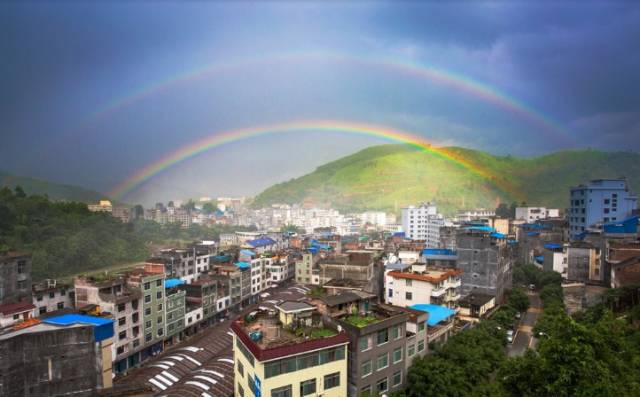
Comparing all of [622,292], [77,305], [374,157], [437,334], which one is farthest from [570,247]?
[374,157]

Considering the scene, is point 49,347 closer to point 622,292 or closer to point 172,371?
point 172,371

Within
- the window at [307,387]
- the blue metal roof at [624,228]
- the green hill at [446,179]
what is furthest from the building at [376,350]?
the green hill at [446,179]

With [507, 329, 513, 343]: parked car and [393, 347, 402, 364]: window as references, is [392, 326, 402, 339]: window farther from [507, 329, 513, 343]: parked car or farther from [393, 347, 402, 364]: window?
[507, 329, 513, 343]: parked car

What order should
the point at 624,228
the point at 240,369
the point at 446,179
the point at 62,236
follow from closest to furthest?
the point at 240,369, the point at 624,228, the point at 62,236, the point at 446,179

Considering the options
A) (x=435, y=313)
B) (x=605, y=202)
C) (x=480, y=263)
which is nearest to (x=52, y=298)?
(x=435, y=313)

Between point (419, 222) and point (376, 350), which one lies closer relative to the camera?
point (376, 350)

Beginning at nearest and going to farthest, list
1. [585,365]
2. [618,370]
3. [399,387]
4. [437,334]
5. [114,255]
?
[585,365] → [618,370] → [399,387] → [437,334] → [114,255]

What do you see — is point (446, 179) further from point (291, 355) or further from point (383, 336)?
point (291, 355)
